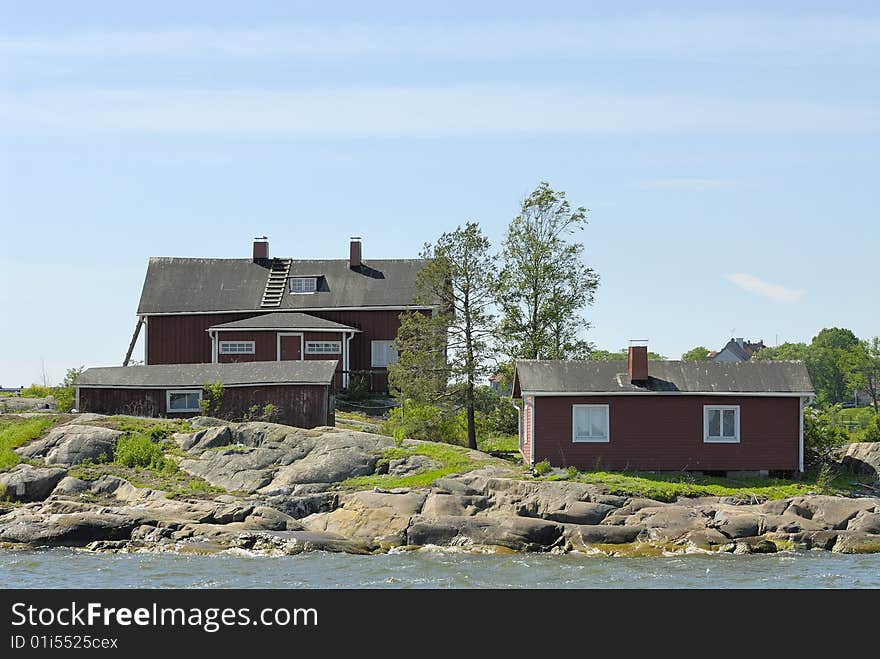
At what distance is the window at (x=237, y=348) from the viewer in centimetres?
5644

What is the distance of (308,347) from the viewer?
5669 cm

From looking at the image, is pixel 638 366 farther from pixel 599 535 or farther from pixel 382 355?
pixel 382 355

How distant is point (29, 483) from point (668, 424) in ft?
63.5

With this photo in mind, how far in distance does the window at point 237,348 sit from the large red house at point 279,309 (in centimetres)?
4

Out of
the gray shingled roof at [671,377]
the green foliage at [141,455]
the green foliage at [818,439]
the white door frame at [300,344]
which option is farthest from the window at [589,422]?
the white door frame at [300,344]

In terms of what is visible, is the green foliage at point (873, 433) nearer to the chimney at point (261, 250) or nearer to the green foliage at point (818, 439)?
the green foliage at point (818, 439)

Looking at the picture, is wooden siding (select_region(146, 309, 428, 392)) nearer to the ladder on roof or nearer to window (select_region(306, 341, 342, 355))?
the ladder on roof

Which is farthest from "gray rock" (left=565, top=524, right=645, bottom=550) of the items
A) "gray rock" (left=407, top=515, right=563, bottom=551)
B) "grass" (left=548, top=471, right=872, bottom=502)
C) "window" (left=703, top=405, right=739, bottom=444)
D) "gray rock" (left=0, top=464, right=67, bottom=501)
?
"gray rock" (left=0, top=464, right=67, bottom=501)

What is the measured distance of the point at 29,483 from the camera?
3734 centimetres

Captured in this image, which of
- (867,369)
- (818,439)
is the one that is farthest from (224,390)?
(867,369)

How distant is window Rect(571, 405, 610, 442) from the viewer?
39906 mm
